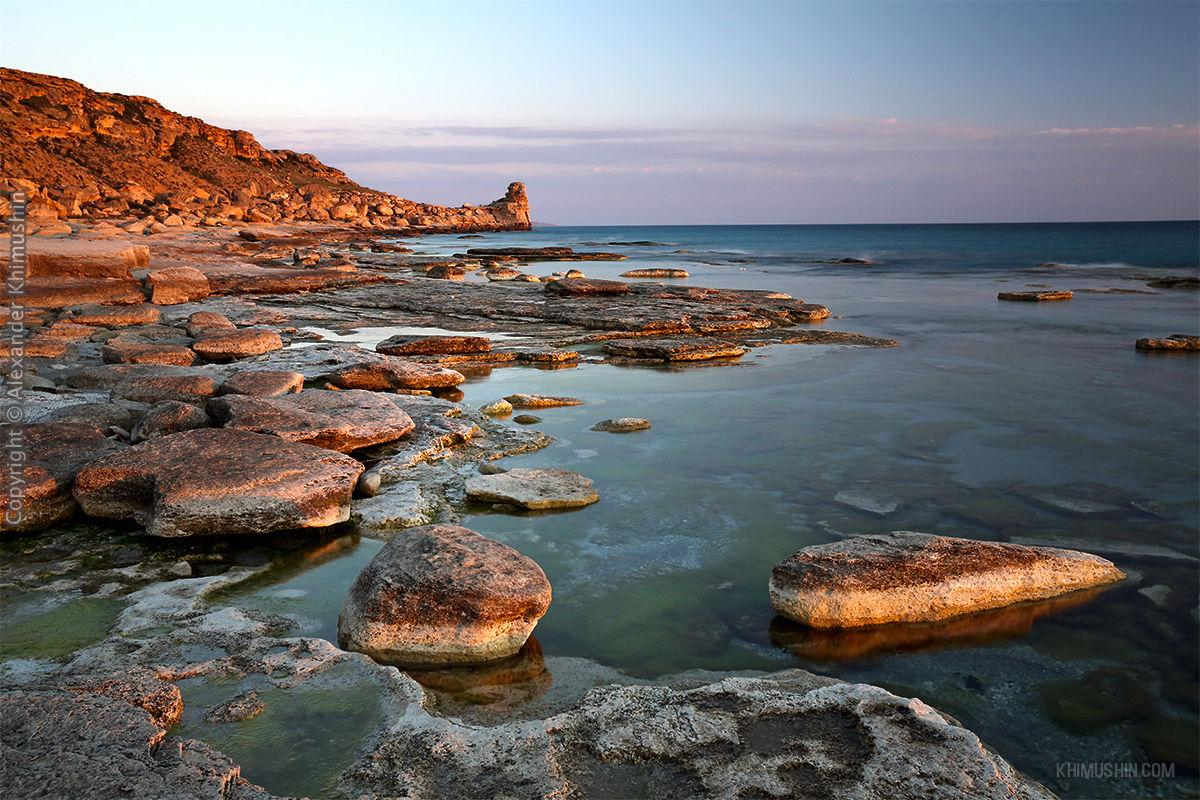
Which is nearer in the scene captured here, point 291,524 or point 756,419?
point 291,524

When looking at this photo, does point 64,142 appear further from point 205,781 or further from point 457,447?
point 205,781

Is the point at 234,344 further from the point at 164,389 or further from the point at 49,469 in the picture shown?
the point at 49,469

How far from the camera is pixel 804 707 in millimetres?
3135

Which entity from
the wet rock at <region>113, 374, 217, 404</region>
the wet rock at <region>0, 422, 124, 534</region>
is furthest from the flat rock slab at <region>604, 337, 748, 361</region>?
the wet rock at <region>0, 422, 124, 534</region>

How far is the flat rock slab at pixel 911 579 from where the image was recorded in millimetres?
4168

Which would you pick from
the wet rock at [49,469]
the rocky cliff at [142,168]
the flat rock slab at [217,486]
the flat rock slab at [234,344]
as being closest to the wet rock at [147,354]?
the flat rock slab at [234,344]

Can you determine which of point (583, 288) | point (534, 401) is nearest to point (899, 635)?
point (534, 401)

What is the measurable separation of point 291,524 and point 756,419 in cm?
550

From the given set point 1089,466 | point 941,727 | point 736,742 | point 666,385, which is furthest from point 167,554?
point 1089,466

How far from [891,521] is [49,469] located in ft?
20.3

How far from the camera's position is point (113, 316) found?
1297 cm

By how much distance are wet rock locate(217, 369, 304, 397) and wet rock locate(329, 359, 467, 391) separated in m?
1.22

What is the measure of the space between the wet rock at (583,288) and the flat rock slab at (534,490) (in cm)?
1364

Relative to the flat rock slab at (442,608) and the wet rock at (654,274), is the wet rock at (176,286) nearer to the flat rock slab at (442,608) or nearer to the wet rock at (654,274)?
the flat rock slab at (442,608)
